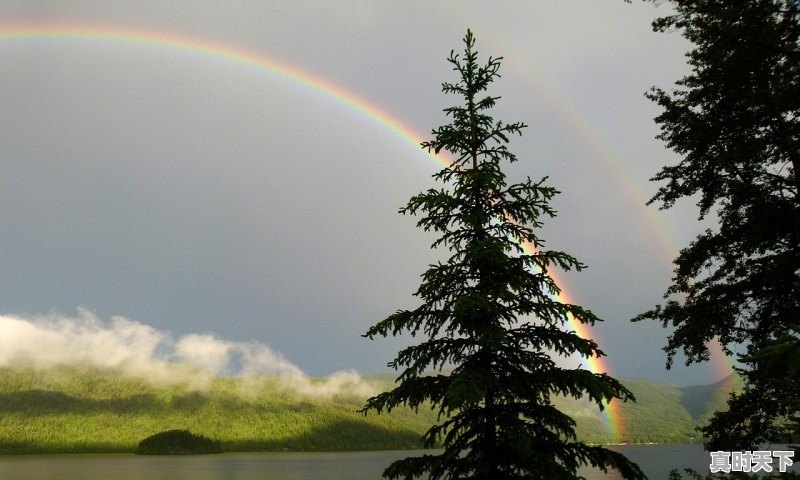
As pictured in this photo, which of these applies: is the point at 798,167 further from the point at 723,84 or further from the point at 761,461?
the point at 761,461

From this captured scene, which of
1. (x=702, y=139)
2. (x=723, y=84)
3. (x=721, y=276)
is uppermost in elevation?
(x=723, y=84)

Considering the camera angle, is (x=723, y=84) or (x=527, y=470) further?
(x=723, y=84)

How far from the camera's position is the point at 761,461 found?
298 inches

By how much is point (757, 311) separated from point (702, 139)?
5.90 meters

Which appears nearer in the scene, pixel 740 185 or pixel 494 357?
pixel 494 357

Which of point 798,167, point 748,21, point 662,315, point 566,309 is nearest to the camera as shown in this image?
point 566,309

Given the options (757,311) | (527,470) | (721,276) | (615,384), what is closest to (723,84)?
(721,276)

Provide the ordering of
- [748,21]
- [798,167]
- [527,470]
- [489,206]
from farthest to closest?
[798,167] < [748,21] < [489,206] < [527,470]

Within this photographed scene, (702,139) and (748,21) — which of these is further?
(702,139)

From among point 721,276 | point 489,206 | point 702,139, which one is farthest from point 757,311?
point 489,206

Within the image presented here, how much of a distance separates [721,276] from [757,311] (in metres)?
1.49

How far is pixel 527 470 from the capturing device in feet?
29.3

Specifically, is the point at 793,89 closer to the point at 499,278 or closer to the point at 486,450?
the point at 499,278

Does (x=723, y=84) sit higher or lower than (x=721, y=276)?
higher
